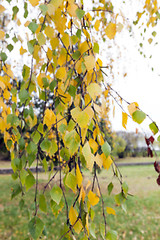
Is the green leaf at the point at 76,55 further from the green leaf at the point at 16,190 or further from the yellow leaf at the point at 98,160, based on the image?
the green leaf at the point at 16,190

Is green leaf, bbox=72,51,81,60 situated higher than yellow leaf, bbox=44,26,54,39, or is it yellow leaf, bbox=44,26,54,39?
yellow leaf, bbox=44,26,54,39

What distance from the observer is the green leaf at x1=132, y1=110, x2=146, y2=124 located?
1.92ft

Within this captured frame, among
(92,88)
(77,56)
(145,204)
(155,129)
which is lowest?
(145,204)

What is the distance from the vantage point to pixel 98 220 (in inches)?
120

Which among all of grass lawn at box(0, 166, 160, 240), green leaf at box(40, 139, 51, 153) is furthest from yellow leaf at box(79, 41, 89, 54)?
grass lawn at box(0, 166, 160, 240)

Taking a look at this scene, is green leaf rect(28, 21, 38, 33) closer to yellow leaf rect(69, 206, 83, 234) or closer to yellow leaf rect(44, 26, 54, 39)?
yellow leaf rect(44, 26, 54, 39)

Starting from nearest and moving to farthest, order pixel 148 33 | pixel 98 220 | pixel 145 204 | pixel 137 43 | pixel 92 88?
pixel 92 88, pixel 148 33, pixel 137 43, pixel 98 220, pixel 145 204

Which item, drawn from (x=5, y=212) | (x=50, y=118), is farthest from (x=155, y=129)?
(x=5, y=212)

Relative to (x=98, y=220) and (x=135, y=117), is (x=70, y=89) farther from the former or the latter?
(x=98, y=220)

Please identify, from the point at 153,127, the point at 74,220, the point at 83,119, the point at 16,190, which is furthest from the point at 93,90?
the point at 16,190

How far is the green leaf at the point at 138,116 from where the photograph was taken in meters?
0.58

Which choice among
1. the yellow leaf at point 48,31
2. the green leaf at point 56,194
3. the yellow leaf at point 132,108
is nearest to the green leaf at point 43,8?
the yellow leaf at point 48,31

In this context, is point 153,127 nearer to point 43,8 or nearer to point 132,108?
point 132,108

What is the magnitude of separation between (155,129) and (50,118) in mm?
337
